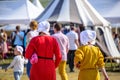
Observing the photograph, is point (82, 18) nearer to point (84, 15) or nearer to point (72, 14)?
point (84, 15)

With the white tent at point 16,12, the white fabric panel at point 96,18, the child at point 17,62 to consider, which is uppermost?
the white tent at point 16,12

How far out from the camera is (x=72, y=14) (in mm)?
21516

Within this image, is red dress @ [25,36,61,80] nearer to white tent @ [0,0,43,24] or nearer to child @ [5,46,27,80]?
child @ [5,46,27,80]

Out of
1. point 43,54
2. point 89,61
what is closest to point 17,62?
point 43,54

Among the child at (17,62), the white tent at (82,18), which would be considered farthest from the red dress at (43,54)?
the white tent at (82,18)

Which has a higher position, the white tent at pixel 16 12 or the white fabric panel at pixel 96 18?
the white tent at pixel 16 12

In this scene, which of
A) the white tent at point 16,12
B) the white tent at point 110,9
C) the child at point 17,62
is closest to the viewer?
the child at point 17,62

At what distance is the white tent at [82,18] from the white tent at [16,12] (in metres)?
4.48

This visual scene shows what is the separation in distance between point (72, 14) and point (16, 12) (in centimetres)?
641

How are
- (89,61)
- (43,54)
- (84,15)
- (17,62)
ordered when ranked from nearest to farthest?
(89,61), (43,54), (17,62), (84,15)

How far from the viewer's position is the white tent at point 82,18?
21.2 metres

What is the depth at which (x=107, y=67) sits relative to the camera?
18812 millimetres

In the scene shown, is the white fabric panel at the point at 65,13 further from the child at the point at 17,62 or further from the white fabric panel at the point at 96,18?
the child at the point at 17,62

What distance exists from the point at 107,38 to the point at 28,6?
26.0 ft
